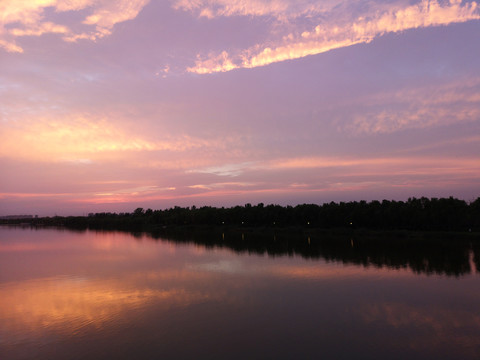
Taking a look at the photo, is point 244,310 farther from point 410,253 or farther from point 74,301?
point 410,253

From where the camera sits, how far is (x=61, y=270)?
22266mm

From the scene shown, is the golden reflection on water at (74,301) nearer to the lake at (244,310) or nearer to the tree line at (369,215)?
the lake at (244,310)

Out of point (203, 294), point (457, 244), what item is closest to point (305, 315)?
point (203, 294)

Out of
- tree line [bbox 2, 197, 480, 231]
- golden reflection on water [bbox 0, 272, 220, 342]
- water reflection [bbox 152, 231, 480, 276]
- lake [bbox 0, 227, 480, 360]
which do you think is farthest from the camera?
tree line [bbox 2, 197, 480, 231]

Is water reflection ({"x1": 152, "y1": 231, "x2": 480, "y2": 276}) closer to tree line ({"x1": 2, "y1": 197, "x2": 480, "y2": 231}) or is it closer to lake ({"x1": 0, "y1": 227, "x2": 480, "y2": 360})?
lake ({"x1": 0, "y1": 227, "x2": 480, "y2": 360})

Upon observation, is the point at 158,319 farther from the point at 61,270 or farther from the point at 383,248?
the point at 383,248

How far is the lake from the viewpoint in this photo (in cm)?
940

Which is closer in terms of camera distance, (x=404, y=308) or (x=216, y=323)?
(x=216, y=323)

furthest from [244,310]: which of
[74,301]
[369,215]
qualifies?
[369,215]

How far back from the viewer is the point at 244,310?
1279 centimetres

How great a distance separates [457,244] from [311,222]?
21.0 meters

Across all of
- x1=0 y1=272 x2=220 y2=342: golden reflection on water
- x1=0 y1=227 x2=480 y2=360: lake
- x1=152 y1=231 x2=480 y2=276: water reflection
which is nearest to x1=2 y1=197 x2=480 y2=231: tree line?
x1=152 y1=231 x2=480 y2=276: water reflection

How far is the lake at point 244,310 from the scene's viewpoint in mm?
9398

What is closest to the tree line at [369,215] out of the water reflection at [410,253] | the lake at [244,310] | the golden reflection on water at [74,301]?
the water reflection at [410,253]
